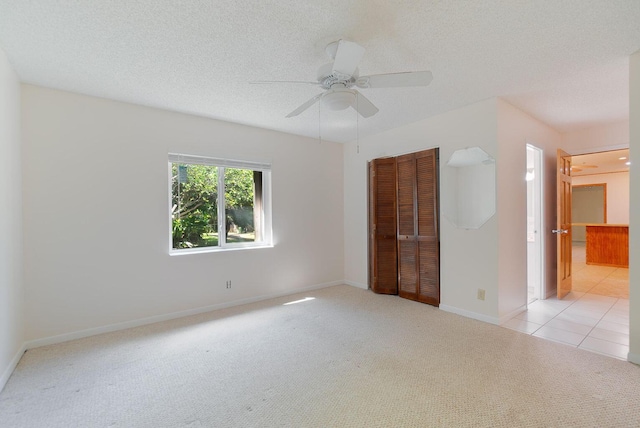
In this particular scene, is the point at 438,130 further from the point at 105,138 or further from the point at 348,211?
the point at 105,138

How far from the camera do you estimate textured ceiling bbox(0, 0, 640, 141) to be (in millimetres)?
1731

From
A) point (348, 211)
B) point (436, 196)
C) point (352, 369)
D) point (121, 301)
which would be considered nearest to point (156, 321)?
point (121, 301)

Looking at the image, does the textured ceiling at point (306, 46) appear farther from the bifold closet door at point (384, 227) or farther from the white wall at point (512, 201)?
the bifold closet door at point (384, 227)

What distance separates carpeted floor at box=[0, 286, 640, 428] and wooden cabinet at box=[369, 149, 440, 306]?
2.84ft

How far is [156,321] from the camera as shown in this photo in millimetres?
3240

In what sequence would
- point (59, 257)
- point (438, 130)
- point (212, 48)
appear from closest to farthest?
point (212, 48) < point (59, 257) < point (438, 130)

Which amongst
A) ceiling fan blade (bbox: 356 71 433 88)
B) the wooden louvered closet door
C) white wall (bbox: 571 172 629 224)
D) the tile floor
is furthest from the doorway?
white wall (bbox: 571 172 629 224)

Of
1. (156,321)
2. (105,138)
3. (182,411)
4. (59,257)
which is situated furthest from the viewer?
(156,321)

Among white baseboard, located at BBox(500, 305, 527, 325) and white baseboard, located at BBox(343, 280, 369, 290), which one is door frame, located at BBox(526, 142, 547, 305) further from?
white baseboard, located at BBox(343, 280, 369, 290)

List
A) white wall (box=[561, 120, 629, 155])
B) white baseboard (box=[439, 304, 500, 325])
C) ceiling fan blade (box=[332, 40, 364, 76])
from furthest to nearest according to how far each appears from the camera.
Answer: white wall (box=[561, 120, 629, 155]) → white baseboard (box=[439, 304, 500, 325]) → ceiling fan blade (box=[332, 40, 364, 76])

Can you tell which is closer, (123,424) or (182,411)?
(123,424)

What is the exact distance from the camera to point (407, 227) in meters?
4.05

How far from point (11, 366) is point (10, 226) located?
107cm

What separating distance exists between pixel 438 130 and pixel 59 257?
431 cm
